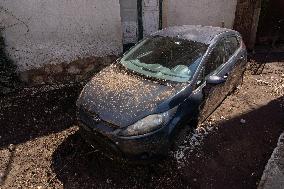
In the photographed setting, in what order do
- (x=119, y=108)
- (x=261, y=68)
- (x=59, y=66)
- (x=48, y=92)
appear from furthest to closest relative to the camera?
(x=261, y=68) → (x=59, y=66) → (x=48, y=92) → (x=119, y=108)

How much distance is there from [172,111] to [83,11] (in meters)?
4.25

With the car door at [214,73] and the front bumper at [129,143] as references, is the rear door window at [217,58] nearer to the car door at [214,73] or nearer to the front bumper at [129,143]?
the car door at [214,73]

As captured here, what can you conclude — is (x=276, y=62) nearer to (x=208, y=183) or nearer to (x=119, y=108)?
(x=208, y=183)

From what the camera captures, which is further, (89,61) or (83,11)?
(89,61)

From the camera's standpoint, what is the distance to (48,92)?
7.66 metres

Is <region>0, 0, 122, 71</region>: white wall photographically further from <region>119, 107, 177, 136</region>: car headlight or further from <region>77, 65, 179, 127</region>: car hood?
<region>119, 107, 177, 136</region>: car headlight

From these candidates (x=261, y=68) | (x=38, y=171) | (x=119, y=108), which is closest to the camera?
(x=119, y=108)

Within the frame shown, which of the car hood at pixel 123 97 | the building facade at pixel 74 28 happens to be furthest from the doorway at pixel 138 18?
the car hood at pixel 123 97

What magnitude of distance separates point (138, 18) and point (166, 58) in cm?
396

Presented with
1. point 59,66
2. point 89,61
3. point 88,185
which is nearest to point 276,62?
point 89,61

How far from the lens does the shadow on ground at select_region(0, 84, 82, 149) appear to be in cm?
618

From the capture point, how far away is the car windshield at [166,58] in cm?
552

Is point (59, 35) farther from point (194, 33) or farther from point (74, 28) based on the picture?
point (194, 33)

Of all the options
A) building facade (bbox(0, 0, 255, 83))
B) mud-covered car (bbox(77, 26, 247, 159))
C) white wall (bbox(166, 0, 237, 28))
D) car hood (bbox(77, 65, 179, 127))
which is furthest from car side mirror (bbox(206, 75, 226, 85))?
white wall (bbox(166, 0, 237, 28))
